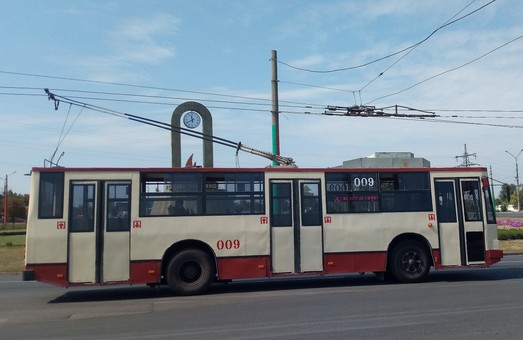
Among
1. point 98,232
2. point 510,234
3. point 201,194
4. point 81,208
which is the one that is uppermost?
point 201,194

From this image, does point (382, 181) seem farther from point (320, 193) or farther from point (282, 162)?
point (282, 162)

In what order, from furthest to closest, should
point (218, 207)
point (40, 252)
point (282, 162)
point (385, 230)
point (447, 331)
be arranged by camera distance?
point (282, 162), point (385, 230), point (218, 207), point (40, 252), point (447, 331)

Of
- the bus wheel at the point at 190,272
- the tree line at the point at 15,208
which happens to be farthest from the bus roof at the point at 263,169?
the tree line at the point at 15,208

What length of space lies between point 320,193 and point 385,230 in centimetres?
198

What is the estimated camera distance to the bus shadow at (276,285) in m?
12.4

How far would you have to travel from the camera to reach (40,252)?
11.5 meters

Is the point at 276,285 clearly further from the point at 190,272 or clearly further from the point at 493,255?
the point at 493,255

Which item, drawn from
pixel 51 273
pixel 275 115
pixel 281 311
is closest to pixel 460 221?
pixel 281 311

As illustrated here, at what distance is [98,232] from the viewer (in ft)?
38.9

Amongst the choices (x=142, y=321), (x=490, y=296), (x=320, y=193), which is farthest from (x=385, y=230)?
(x=142, y=321)

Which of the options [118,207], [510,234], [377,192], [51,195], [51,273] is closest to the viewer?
[51,273]

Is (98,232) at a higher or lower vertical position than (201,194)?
lower

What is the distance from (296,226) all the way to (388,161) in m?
3.93

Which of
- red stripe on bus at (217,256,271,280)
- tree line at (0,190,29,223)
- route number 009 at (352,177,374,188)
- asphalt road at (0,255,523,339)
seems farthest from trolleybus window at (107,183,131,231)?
tree line at (0,190,29,223)
